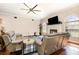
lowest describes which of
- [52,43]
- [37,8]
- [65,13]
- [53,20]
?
[52,43]

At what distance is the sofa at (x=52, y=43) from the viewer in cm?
186

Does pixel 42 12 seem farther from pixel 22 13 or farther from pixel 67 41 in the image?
pixel 67 41

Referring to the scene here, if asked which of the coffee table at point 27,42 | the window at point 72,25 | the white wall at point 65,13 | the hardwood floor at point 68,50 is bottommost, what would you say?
the hardwood floor at point 68,50

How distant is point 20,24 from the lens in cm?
188

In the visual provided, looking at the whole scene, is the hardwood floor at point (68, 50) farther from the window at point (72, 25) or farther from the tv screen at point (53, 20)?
the tv screen at point (53, 20)

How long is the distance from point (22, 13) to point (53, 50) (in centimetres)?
94

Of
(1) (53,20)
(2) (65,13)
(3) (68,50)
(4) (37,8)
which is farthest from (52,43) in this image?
(4) (37,8)

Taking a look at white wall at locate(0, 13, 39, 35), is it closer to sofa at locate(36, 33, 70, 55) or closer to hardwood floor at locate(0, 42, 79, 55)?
sofa at locate(36, 33, 70, 55)

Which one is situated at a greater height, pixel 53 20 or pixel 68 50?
pixel 53 20

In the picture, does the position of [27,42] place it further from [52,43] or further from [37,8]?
[37,8]

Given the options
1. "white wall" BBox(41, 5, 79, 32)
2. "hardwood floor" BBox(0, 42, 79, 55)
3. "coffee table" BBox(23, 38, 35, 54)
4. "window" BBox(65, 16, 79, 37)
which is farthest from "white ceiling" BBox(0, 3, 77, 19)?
"hardwood floor" BBox(0, 42, 79, 55)

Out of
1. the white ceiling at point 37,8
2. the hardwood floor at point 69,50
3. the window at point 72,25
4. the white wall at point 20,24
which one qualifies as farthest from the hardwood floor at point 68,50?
the white ceiling at point 37,8

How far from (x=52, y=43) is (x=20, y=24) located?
0.72m

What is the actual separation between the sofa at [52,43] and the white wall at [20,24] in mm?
258
